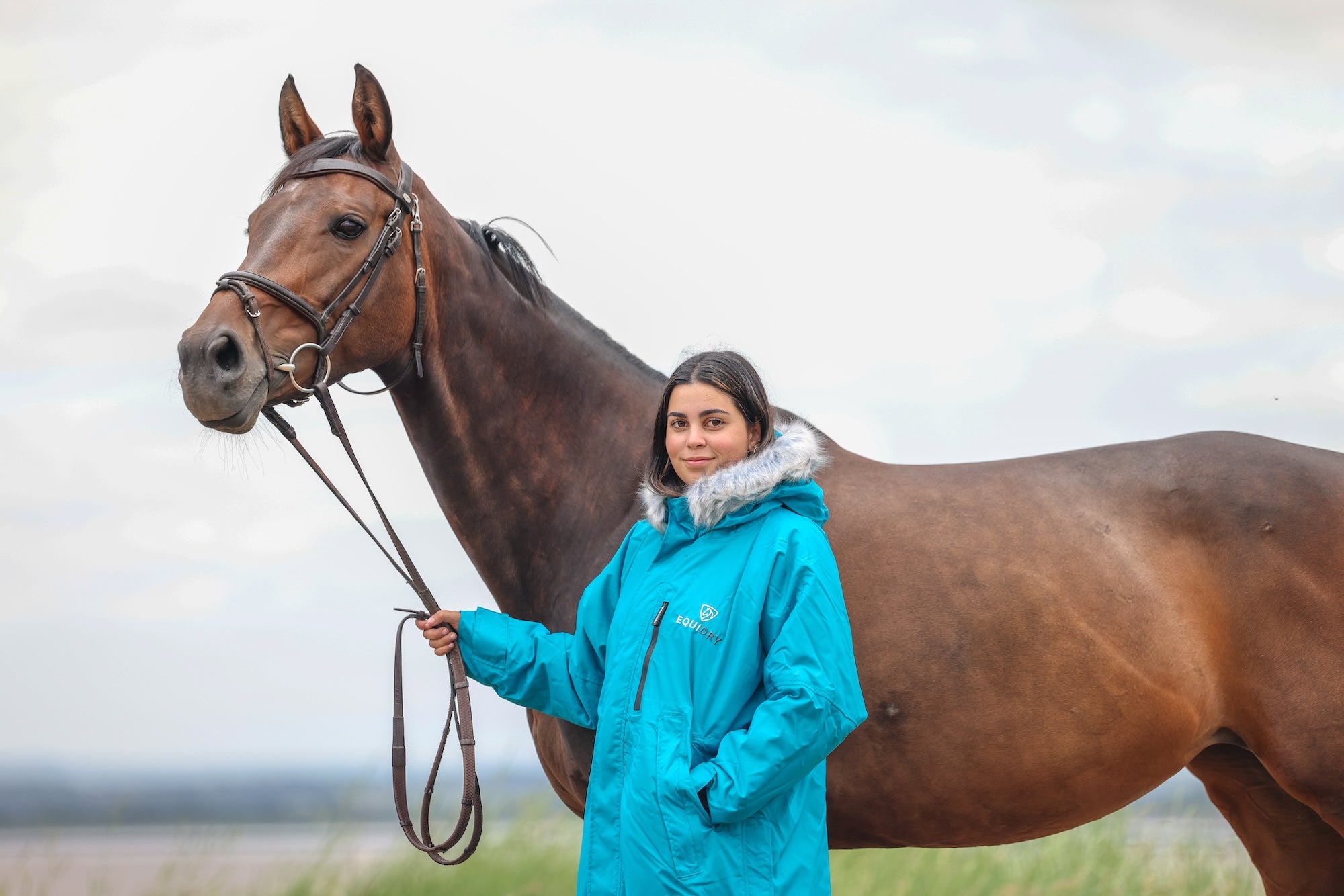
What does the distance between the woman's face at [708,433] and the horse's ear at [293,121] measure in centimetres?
161

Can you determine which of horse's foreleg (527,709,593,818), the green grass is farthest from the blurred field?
horse's foreleg (527,709,593,818)

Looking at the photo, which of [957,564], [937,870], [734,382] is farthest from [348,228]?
[937,870]

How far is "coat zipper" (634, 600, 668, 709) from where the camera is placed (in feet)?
6.41

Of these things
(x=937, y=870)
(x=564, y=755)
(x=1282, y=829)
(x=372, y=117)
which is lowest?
(x=937, y=870)

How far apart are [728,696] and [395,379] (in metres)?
1.46

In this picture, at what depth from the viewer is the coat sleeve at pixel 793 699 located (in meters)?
1.75

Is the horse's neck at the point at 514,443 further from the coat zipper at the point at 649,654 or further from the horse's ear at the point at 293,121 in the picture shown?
the coat zipper at the point at 649,654

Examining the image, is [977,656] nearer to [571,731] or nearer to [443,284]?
[571,731]

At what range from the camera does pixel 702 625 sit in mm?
1941

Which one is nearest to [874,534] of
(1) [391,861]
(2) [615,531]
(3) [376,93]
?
(2) [615,531]

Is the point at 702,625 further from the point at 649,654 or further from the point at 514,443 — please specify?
the point at 514,443

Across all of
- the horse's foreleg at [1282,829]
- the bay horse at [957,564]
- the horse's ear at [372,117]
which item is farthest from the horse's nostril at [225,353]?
the horse's foreleg at [1282,829]

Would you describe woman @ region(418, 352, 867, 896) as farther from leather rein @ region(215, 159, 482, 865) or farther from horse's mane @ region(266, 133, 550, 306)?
horse's mane @ region(266, 133, 550, 306)

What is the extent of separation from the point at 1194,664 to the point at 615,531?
1771 millimetres
